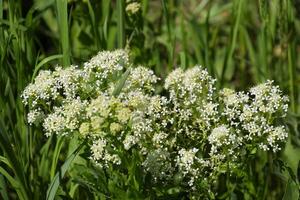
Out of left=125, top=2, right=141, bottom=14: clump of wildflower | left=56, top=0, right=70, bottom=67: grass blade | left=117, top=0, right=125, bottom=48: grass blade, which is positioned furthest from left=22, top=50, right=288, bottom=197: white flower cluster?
left=125, top=2, right=141, bottom=14: clump of wildflower

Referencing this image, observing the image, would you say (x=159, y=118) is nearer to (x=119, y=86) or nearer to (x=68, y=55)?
(x=119, y=86)

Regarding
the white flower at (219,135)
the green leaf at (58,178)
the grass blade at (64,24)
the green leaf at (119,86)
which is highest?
the grass blade at (64,24)

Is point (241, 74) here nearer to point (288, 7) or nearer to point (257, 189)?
point (288, 7)

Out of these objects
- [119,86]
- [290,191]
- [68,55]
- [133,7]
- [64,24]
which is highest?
[133,7]

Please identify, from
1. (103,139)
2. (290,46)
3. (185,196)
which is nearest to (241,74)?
(290,46)

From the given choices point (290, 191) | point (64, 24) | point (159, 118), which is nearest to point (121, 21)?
point (64, 24)

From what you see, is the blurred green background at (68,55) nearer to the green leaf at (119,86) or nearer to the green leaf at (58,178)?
the green leaf at (58,178)

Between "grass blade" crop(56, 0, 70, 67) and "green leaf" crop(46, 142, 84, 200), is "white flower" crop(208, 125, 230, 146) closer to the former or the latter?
"green leaf" crop(46, 142, 84, 200)

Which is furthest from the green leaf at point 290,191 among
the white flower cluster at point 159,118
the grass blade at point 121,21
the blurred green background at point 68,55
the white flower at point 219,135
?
the grass blade at point 121,21
